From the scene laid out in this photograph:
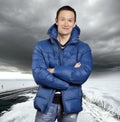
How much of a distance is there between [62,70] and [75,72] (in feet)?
0.53

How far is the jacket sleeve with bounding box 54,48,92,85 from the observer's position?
3.01m

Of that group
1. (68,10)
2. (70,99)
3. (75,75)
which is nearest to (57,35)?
(68,10)

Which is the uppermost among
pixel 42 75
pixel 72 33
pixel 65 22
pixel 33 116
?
pixel 65 22

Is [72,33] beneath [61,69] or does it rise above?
above

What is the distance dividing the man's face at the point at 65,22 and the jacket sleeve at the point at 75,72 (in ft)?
1.17

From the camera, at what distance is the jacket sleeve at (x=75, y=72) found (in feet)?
9.86

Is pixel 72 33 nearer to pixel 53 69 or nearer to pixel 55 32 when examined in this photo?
pixel 55 32

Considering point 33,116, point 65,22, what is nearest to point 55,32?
point 65,22

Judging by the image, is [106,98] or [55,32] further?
[106,98]

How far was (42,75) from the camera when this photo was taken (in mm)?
3035

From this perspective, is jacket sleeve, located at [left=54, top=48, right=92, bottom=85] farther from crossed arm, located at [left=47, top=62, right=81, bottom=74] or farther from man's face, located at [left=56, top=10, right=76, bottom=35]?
man's face, located at [left=56, top=10, right=76, bottom=35]

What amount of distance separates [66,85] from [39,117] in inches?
18.5

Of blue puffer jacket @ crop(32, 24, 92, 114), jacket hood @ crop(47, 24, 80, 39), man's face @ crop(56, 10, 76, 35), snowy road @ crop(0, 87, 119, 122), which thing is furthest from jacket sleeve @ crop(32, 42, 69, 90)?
snowy road @ crop(0, 87, 119, 122)

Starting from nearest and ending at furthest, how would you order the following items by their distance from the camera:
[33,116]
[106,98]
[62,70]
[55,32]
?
[62,70] < [55,32] < [33,116] < [106,98]
